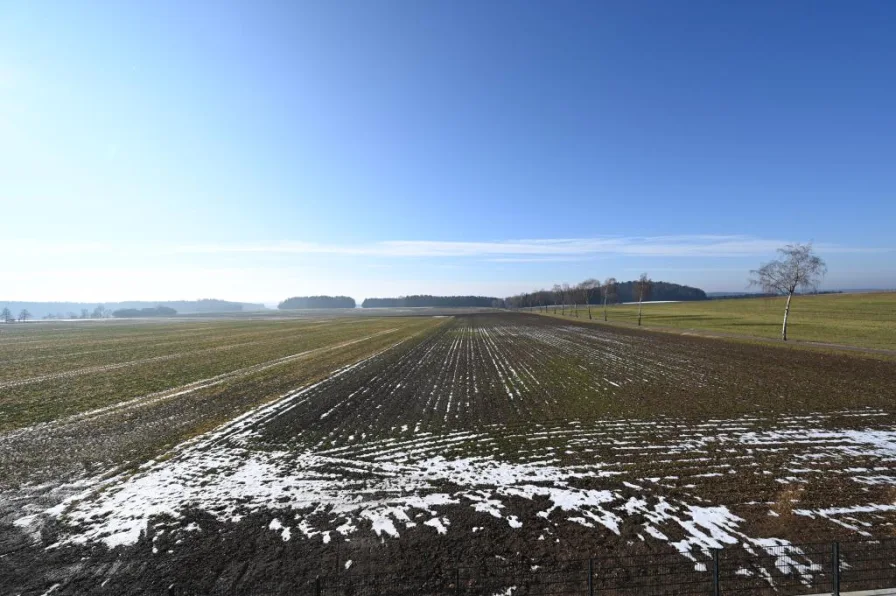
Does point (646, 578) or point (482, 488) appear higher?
point (482, 488)

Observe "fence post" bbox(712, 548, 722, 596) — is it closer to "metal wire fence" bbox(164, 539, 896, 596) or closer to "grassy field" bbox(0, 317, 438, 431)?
"metal wire fence" bbox(164, 539, 896, 596)

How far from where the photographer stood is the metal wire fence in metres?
6.62

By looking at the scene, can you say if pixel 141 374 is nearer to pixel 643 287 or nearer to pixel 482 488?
pixel 482 488

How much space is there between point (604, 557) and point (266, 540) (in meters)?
6.59

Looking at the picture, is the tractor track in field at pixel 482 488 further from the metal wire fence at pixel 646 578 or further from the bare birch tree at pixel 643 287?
the bare birch tree at pixel 643 287

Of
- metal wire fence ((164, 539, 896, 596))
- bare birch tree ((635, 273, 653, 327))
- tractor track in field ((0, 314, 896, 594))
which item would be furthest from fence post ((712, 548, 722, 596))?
bare birch tree ((635, 273, 653, 327))

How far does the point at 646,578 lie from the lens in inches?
271

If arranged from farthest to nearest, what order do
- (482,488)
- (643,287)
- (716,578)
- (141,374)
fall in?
(643,287), (141,374), (482,488), (716,578)

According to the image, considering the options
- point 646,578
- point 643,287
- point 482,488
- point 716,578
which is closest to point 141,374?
point 482,488

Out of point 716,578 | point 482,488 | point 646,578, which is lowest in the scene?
point 646,578

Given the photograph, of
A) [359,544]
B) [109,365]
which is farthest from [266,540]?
[109,365]

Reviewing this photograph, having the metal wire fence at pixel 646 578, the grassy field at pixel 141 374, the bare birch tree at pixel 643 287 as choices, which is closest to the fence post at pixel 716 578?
the metal wire fence at pixel 646 578

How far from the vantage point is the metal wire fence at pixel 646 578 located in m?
6.62

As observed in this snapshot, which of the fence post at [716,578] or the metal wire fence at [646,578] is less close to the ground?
the fence post at [716,578]
